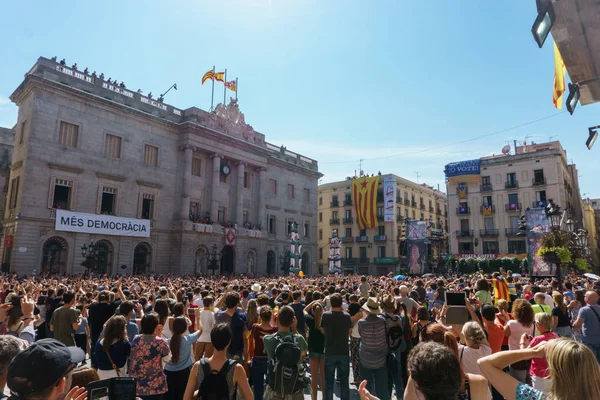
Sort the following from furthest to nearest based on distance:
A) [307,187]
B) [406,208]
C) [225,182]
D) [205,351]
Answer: [406,208]
[307,187]
[225,182]
[205,351]

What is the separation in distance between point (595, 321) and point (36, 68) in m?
32.5

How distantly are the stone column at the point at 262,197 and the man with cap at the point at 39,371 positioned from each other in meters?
38.3

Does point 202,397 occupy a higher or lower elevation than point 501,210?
lower

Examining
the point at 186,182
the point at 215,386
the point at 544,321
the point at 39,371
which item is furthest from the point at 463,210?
the point at 39,371

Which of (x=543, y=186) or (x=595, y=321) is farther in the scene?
(x=543, y=186)

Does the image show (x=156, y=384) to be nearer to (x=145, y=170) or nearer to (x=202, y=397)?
(x=202, y=397)

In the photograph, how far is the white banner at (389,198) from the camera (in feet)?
164

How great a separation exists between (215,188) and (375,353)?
105 feet

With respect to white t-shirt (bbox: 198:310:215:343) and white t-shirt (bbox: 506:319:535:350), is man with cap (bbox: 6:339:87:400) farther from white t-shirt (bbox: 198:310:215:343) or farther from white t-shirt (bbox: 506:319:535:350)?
white t-shirt (bbox: 506:319:535:350)

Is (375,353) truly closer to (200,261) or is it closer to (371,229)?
(200,261)

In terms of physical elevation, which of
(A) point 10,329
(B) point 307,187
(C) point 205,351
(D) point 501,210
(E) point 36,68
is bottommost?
(C) point 205,351

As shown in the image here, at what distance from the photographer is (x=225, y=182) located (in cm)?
3856

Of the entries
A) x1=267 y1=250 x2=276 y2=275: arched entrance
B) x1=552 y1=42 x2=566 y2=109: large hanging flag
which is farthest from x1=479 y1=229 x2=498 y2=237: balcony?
x1=552 y1=42 x2=566 y2=109: large hanging flag

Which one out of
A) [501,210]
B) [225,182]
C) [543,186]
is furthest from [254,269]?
[543,186]
